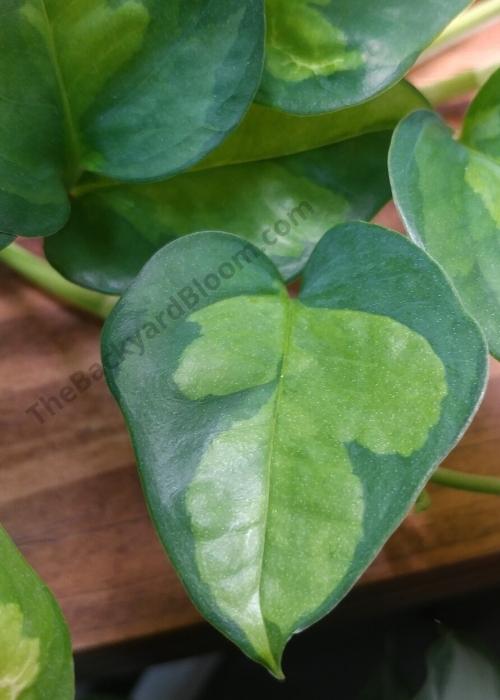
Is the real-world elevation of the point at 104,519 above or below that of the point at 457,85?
below

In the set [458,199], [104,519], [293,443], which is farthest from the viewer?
[104,519]

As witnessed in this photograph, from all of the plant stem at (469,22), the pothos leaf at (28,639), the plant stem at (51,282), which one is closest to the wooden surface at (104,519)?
the plant stem at (51,282)

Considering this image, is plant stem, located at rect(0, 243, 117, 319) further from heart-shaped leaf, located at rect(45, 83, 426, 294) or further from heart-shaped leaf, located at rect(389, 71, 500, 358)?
heart-shaped leaf, located at rect(389, 71, 500, 358)

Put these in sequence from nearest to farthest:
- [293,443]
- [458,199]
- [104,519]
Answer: [293,443], [458,199], [104,519]

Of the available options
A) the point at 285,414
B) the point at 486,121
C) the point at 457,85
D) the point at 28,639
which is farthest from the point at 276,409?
the point at 457,85

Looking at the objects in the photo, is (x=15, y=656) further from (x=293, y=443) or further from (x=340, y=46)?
(x=340, y=46)

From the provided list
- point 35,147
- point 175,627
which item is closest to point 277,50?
point 35,147
